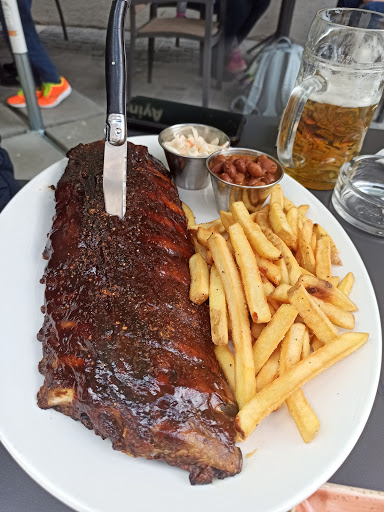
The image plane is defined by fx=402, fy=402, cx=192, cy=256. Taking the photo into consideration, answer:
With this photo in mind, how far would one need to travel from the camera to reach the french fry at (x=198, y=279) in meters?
1.93

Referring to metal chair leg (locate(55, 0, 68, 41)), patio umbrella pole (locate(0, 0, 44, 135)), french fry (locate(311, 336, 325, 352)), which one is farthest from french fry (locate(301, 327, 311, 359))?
metal chair leg (locate(55, 0, 68, 41))

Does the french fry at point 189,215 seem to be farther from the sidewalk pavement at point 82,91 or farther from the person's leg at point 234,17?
the person's leg at point 234,17

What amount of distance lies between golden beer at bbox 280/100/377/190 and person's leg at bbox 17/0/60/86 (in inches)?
218

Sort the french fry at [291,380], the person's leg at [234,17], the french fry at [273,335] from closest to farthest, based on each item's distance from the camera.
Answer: the french fry at [291,380] → the french fry at [273,335] → the person's leg at [234,17]

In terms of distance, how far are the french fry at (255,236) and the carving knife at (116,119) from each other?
2.11 ft

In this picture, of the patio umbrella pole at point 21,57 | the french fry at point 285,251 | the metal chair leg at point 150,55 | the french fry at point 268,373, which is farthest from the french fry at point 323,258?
the metal chair leg at point 150,55

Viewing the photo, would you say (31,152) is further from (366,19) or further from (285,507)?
(285,507)

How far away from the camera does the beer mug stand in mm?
2502

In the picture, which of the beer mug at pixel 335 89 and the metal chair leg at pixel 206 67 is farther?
the metal chair leg at pixel 206 67

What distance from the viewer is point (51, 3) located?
9477 mm

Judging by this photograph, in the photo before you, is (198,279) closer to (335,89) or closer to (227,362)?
(227,362)

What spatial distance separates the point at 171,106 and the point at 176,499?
3.14 meters

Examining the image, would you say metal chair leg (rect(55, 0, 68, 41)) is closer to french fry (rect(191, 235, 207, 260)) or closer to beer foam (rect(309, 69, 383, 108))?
beer foam (rect(309, 69, 383, 108))

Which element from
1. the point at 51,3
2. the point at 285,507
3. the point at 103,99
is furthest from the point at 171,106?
the point at 51,3
